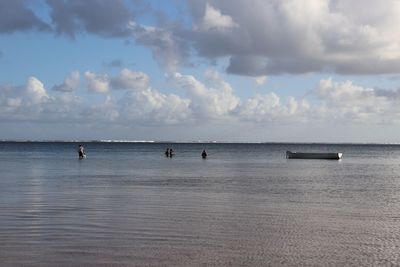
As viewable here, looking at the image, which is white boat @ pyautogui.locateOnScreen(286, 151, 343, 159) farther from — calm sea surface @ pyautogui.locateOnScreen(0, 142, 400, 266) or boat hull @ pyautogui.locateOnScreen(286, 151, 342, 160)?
Result: calm sea surface @ pyautogui.locateOnScreen(0, 142, 400, 266)

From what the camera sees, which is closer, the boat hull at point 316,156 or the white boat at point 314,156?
the boat hull at point 316,156

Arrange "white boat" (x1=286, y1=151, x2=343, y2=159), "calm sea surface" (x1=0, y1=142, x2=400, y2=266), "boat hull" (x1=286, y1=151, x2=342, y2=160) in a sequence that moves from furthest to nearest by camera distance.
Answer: "white boat" (x1=286, y1=151, x2=343, y2=159)
"boat hull" (x1=286, y1=151, x2=342, y2=160)
"calm sea surface" (x1=0, y1=142, x2=400, y2=266)

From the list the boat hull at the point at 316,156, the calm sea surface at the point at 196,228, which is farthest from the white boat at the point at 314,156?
the calm sea surface at the point at 196,228

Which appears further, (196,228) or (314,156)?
(314,156)

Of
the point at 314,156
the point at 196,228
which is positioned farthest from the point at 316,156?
the point at 196,228

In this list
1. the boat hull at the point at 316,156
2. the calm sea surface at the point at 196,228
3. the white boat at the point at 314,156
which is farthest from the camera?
the white boat at the point at 314,156

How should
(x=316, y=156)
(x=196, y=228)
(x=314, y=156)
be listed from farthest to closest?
1. (x=314, y=156)
2. (x=316, y=156)
3. (x=196, y=228)

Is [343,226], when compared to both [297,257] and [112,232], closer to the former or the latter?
[297,257]

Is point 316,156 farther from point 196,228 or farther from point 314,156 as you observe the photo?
point 196,228

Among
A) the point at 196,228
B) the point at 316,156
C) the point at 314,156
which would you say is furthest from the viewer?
the point at 314,156

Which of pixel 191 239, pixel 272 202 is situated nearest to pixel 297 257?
pixel 191 239

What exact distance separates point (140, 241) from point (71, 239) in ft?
6.73

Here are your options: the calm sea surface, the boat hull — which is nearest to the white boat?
the boat hull

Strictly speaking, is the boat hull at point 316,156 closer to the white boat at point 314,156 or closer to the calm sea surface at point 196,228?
the white boat at point 314,156
